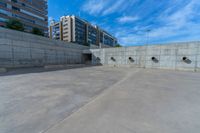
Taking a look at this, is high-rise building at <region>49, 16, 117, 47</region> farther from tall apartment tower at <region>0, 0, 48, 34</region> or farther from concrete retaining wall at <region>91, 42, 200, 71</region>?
concrete retaining wall at <region>91, 42, 200, 71</region>

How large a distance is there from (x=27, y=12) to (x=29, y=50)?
31.8 metres

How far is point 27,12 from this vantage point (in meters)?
32.5

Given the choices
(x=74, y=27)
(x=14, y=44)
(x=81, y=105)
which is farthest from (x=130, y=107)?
(x=74, y=27)

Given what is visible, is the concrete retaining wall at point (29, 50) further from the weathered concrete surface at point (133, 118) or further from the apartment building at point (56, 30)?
the apartment building at point (56, 30)

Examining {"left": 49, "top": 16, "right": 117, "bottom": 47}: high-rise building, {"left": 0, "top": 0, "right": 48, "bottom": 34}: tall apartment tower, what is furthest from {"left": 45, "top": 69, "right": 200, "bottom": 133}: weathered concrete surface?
{"left": 49, "top": 16, "right": 117, "bottom": 47}: high-rise building

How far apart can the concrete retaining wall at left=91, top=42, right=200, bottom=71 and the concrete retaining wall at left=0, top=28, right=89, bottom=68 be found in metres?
7.75

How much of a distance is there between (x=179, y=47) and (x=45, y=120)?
1424 centimetres

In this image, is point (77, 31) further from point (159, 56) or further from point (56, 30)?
point (159, 56)

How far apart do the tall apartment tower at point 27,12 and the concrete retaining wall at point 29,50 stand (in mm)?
25544

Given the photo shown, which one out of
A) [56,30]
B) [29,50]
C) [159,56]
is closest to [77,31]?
[56,30]

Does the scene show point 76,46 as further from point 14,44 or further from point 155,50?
point 155,50

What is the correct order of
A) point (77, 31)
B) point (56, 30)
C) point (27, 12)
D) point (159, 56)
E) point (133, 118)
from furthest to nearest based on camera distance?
point (56, 30) < point (77, 31) < point (27, 12) < point (159, 56) < point (133, 118)

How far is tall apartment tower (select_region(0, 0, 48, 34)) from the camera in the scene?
27.2m

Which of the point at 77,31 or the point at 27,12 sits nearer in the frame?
the point at 27,12
